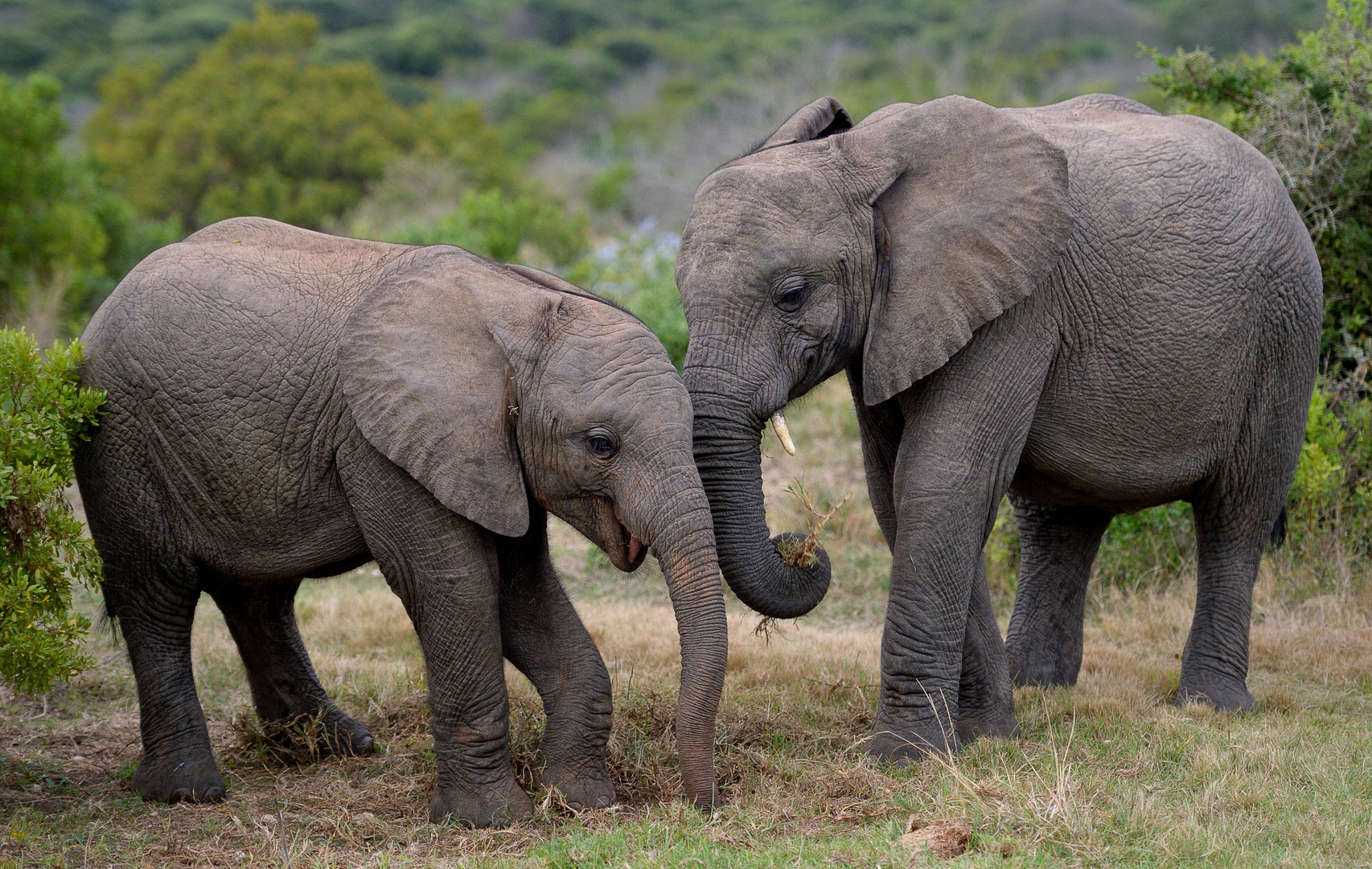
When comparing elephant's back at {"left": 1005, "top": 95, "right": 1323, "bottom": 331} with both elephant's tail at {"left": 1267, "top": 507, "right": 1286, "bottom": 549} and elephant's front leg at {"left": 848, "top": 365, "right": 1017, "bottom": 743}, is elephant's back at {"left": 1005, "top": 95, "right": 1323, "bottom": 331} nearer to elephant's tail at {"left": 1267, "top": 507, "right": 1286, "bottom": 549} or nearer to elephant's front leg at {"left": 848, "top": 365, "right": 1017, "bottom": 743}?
elephant's front leg at {"left": 848, "top": 365, "right": 1017, "bottom": 743}

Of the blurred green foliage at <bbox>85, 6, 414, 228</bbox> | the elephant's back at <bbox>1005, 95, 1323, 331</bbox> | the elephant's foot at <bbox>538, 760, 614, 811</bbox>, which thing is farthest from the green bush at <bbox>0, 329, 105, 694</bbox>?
the blurred green foliage at <bbox>85, 6, 414, 228</bbox>

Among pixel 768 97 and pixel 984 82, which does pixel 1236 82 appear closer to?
pixel 768 97

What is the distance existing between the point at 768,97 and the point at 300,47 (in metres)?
13.2

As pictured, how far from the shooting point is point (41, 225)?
15117mm

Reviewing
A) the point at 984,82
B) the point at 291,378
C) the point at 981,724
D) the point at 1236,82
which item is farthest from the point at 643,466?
the point at 984,82

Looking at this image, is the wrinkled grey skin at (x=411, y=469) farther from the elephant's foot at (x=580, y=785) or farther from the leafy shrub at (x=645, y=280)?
the leafy shrub at (x=645, y=280)

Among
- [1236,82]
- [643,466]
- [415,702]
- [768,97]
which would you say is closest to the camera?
[643,466]

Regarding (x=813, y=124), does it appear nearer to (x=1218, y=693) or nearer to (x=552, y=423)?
(x=552, y=423)

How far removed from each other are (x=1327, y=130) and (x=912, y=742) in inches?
209

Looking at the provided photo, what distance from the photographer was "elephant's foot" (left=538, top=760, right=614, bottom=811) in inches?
218

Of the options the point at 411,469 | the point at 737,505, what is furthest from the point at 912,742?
the point at 411,469

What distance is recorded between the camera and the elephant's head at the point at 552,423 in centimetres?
500

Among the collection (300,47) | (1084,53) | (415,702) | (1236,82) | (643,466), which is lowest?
(415,702)

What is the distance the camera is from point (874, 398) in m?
5.66
